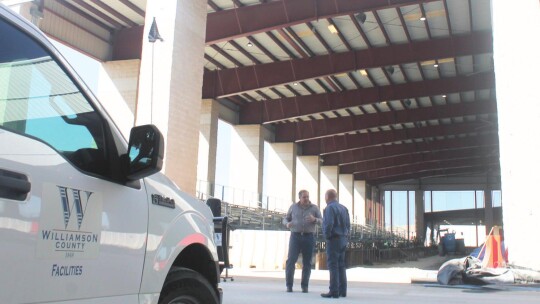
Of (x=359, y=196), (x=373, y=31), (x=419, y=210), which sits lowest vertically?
(x=419, y=210)

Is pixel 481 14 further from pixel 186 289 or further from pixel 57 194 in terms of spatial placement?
pixel 57 194

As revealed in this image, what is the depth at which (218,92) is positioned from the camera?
1071 inches

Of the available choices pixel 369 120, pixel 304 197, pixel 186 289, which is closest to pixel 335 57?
pixel 369 120

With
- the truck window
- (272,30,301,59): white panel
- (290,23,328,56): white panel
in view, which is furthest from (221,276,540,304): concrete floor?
(272,30,301,59): white panel

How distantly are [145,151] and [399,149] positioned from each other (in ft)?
147

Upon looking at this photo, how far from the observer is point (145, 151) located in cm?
264

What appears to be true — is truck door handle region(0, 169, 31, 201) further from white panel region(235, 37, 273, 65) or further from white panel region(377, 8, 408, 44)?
white panel region(235, 37, 273, 65)

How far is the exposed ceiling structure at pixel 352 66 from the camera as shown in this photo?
20.6 metres

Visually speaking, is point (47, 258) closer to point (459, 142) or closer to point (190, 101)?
point (190, 101)

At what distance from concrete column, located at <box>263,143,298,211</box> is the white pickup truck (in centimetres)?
3389

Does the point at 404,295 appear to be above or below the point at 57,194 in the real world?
below

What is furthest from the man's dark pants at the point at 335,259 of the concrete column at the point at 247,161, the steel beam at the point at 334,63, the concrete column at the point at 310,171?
the concrete column at the point at 310,171

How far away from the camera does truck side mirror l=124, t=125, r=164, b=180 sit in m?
2.63

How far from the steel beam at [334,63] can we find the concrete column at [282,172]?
11.1 m
